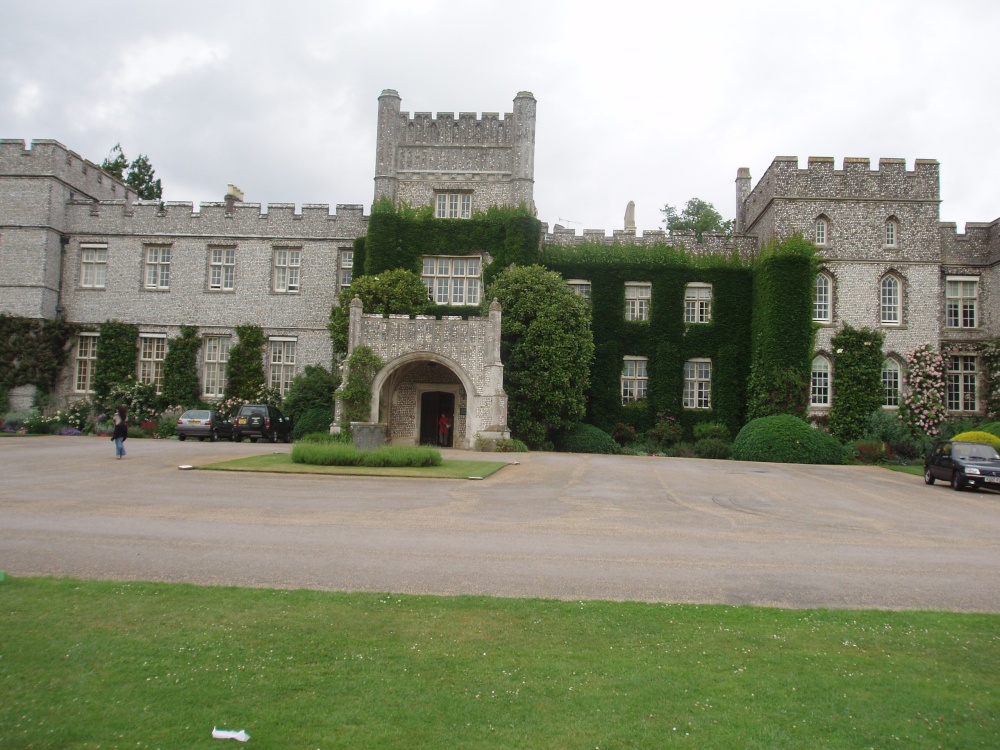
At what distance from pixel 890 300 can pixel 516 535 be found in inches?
1200

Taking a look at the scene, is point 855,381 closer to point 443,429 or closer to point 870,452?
point 870,452

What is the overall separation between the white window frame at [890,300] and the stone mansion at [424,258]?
6 cm

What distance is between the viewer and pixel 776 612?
7.59 metres

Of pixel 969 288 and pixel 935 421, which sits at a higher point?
pixel 969 288

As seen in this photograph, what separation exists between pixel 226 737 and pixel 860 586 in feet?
24.3

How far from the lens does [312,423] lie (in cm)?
3347

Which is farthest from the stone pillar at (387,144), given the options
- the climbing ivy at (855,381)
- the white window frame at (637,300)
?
the climbing ivy at (855,381)

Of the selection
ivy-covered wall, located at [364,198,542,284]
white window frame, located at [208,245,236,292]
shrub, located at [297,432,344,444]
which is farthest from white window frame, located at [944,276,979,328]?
white window frame, located at [208,245,236,292]

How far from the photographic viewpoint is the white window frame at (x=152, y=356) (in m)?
38.0

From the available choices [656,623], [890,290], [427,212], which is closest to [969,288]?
[890,290]

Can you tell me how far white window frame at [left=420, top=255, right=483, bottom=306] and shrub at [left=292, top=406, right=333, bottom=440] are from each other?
24.5ft

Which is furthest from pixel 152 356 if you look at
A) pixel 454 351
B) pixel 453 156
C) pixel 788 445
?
pixel 788 445

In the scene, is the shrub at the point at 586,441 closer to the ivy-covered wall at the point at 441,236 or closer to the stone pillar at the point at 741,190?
the ivy-covered wall at the point at 441,236

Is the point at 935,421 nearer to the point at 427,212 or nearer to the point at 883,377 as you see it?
the point at 883,377
